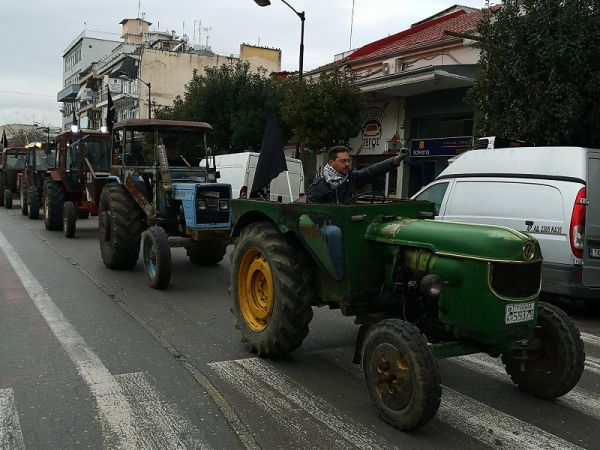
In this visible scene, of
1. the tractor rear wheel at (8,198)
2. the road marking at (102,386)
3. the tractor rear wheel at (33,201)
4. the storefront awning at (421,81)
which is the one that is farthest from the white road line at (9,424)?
the tractor rear wheel at (8,198)

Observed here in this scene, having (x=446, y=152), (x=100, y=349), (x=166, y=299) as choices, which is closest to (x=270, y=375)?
(x=100, y=349)

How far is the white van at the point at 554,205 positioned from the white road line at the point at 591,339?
52cm

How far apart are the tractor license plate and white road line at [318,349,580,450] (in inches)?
29.7

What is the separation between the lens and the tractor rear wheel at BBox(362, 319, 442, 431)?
11.4ft

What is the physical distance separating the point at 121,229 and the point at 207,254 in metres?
1.62

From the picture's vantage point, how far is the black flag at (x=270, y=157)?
5.39 metres

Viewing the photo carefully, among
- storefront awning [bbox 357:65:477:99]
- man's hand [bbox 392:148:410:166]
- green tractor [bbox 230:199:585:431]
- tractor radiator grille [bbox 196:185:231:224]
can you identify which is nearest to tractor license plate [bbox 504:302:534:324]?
green tractor [bbox 230:199:585:431]

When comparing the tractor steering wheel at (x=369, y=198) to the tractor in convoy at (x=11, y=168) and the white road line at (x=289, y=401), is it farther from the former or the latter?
the tractor in convoy at (x=11, y=168)

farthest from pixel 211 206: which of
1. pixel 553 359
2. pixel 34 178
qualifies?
pixel 34 178

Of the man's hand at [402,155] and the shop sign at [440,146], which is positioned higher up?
the shop sign at [440,146]

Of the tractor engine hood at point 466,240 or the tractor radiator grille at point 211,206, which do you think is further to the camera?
the tractor radiator grille at point 211,206

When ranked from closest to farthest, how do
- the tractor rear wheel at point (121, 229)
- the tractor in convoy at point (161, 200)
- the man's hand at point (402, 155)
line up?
1. the man's hand at point (402, 155)
2. the tractor in convoy at point (161, 200)
3. the tractor rear wheel at point (121, 229)

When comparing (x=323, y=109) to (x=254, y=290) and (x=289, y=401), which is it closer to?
(x=254, y=290)

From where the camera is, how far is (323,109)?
1988 cm
